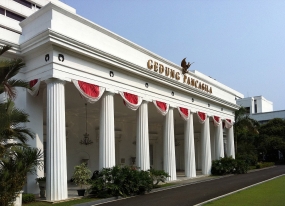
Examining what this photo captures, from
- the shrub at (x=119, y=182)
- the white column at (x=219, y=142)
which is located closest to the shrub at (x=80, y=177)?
the shrub at (x=119, y=182)

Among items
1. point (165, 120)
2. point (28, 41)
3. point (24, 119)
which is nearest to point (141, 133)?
point (165, 120)

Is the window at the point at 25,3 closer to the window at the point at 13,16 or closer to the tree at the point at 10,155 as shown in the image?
the window at the point at 13,16

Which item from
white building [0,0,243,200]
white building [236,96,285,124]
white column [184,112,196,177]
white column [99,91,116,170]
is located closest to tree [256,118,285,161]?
white building [236,96,285,124]

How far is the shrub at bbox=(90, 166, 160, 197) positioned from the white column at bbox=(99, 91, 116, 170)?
0.63 metres

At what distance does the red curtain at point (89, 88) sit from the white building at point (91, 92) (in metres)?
0.05

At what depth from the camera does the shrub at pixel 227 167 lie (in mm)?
25697

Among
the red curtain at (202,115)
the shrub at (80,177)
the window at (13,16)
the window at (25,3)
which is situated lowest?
the shrub at (80,177)

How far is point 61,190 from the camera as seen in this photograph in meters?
13.0

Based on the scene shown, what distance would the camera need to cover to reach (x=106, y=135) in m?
15.6

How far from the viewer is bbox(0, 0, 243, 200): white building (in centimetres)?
1338

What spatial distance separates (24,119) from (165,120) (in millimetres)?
11796

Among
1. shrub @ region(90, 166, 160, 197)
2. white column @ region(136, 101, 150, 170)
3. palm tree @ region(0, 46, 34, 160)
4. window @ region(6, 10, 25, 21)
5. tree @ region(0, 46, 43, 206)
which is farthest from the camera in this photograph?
window @ region(6, 10, 25, 21)

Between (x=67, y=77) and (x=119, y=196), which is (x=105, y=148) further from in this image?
(x=67, y=77)

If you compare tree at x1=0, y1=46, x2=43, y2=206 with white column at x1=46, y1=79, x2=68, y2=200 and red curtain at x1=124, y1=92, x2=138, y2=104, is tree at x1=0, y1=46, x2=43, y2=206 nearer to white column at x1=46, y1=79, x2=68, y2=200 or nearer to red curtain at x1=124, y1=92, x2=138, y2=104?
white column at x1=46, y1=79, x2=68, y2=200
